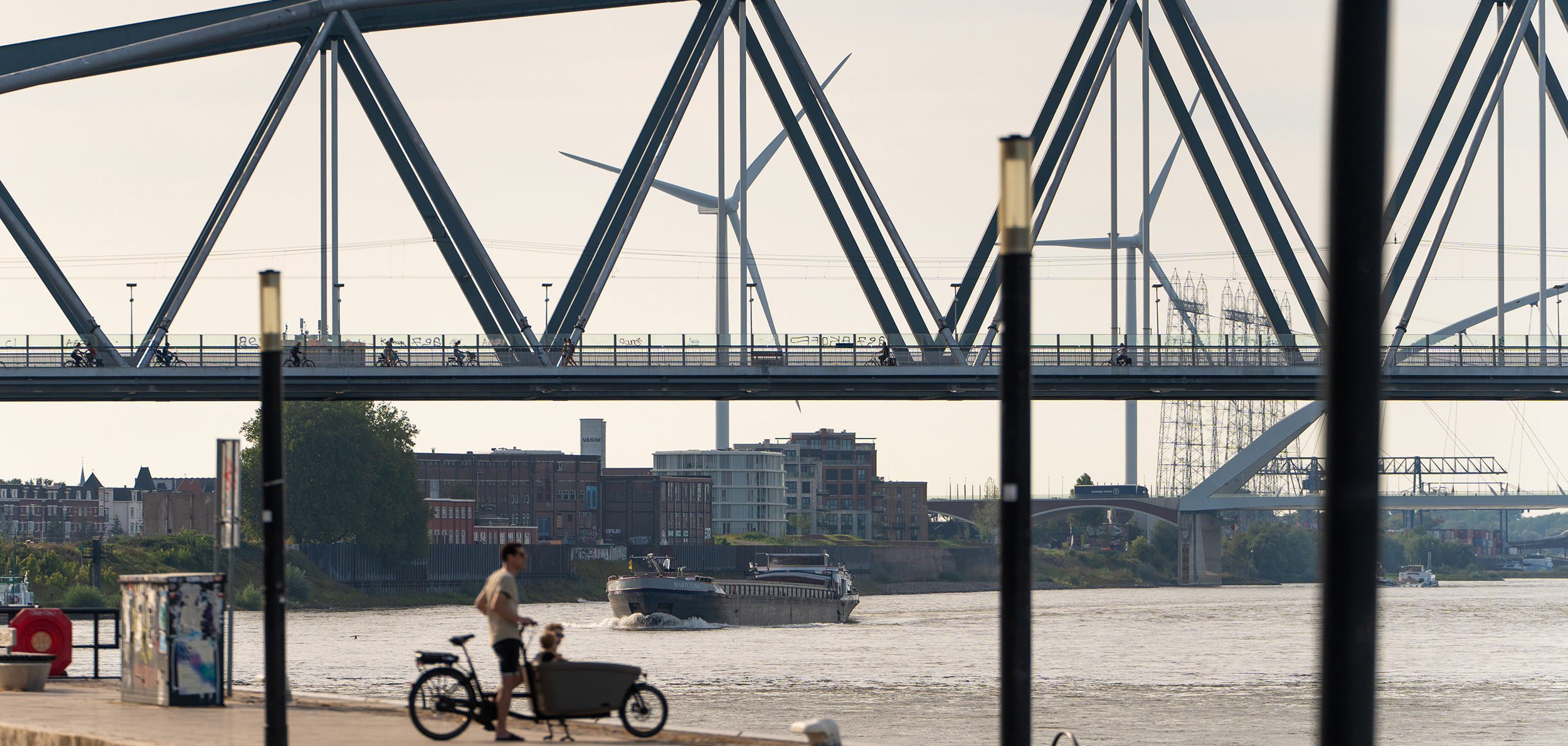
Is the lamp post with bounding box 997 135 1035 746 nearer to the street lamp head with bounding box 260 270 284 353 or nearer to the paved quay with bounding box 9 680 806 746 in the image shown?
the paved quay with bounding box 9 680 806 746

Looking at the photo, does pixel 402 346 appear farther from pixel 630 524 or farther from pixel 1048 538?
pixel 1048 538

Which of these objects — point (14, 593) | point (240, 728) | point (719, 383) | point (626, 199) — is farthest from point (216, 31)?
point (240, 728)

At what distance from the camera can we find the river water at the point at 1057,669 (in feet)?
115

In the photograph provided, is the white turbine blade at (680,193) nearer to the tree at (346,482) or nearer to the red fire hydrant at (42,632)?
the tree at (346,482)

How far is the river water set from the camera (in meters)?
35.1

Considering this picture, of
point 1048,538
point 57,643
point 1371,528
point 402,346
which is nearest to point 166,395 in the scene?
point 402,346

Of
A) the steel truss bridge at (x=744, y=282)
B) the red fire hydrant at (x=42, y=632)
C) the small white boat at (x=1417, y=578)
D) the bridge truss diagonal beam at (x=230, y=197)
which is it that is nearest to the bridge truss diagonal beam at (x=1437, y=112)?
the steel truss bridge at (x=744, y=282)

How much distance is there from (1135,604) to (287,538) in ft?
187

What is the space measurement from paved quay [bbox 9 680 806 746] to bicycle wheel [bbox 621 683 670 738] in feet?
0.42

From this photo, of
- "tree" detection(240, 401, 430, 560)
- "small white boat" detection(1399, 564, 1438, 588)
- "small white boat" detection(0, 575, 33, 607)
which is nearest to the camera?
"small white boat" detection(0, 575, 33, 607)

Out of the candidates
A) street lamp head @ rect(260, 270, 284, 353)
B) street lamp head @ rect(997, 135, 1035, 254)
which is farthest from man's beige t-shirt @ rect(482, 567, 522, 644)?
street lamp head @ rect(997, 135, 1035, 254)

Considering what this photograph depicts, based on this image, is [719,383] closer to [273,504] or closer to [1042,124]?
[1042,124]

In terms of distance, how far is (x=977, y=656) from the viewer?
5744 cm

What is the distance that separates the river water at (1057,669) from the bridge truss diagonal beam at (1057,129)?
1120cm
